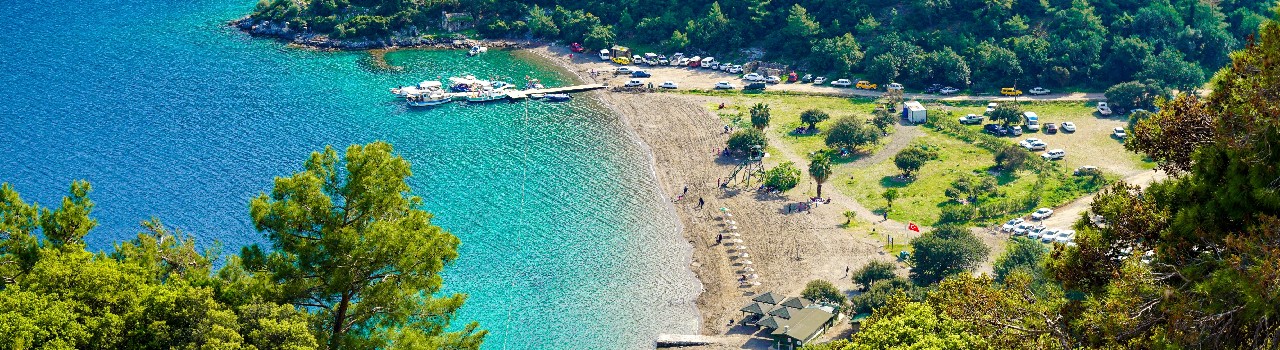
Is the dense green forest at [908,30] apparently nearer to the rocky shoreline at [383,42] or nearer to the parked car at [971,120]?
the rocky shoreline at [383,42]

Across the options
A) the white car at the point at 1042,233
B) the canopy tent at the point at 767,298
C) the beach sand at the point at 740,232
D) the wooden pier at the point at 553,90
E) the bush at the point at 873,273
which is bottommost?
the white car at the point at 1042,233

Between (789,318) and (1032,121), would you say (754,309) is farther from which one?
(1032,121)

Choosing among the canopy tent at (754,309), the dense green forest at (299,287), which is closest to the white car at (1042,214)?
the canopy tent at (754,309)

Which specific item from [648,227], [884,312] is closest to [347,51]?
[648,227]

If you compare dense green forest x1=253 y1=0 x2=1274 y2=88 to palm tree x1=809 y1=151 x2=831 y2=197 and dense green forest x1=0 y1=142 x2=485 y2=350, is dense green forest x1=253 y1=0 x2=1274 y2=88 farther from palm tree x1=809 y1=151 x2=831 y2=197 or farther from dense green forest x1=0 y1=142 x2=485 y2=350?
dense green forest x1=0 y1=142 x2=485 y2=350

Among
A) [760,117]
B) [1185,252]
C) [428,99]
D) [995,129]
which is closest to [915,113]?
[995,129]
